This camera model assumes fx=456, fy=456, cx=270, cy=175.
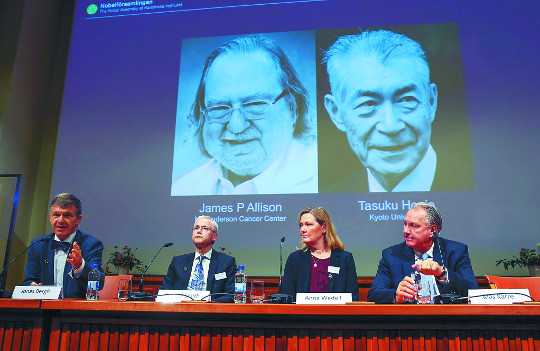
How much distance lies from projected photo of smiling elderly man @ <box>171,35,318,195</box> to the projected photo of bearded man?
336mm

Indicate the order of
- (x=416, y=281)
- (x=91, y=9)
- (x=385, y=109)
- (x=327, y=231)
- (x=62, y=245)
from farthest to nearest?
(x=91, y=9)
(x=385, y=109)
(x=327, y=231)
(x=62, y=245)
(x=416, y=281)

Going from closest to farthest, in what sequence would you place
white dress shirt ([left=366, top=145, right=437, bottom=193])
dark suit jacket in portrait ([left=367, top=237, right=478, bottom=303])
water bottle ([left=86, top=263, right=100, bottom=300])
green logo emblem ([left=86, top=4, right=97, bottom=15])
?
water bottle ([left=86, top=263, right=100, bottom=300]) < dark suit jacket in portrait ([left=367, top=237, right=478, bottom=303]) < white dress shirt ([left=366, top=145, right=437, bottom=193]) < green logo emblem ([left=86, top=4, right=97, bottom=15])

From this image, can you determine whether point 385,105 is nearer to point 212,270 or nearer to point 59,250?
point 212,270

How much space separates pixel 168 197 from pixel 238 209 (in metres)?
0.71

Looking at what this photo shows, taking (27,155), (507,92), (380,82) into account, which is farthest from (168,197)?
(507,92)

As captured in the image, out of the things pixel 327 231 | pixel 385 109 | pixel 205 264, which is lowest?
pixel 205 264

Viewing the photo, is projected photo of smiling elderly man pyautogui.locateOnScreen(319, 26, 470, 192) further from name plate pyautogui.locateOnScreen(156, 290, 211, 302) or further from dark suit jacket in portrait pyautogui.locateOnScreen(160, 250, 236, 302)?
name plate pyautogui.locateOnScreen(156, 290, 211, 302)

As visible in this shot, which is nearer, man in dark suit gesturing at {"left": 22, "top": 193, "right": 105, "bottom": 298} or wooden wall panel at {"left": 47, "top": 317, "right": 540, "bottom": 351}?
wooden wall panel at {"left": 47, "top": 317, "right": 540, "bottom": 351}

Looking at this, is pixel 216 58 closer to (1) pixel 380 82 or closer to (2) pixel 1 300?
(1) pixel 380 82

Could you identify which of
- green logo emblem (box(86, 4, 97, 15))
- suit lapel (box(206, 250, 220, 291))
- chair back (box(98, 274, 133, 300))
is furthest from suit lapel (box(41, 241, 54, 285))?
green logo emblem (box(86, 4, 97, 15))

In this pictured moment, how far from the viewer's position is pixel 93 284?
258 cm

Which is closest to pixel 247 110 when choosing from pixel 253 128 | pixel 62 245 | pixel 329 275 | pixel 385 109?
pixel 253 128

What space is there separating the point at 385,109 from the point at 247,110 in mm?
1319

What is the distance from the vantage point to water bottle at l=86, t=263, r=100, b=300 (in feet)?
8.32
